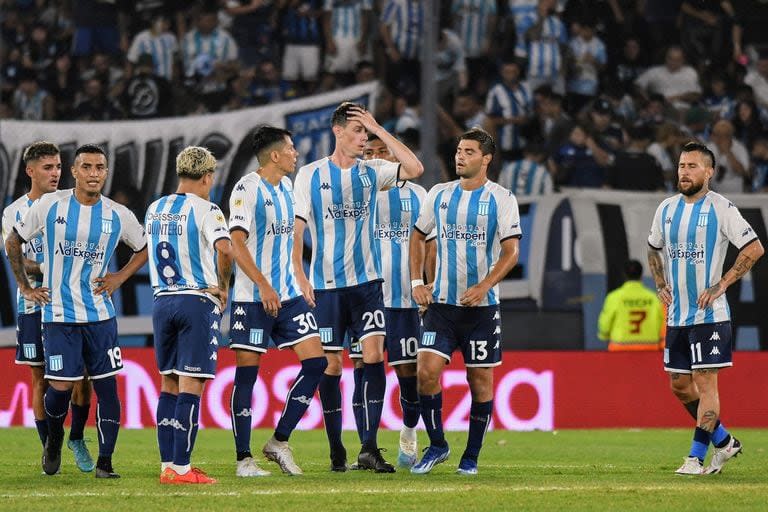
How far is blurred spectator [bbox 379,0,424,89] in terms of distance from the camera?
17.2 metres

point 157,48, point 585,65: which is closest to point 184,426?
point 157,48

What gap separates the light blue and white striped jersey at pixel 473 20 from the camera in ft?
57.9

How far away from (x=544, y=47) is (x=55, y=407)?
10218 mm

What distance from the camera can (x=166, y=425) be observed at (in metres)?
8.34

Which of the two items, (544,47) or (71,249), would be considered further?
(544,47)

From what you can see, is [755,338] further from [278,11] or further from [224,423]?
[278,11]

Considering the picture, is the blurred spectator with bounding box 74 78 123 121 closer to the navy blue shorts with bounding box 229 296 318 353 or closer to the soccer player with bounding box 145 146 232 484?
the navy blue shorts with bounding box 229 296 318 353

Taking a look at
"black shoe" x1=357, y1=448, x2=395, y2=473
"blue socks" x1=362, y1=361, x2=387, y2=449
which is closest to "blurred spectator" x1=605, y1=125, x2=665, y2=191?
"blue socks" x1=362, y1=361, x2=387, y2=449

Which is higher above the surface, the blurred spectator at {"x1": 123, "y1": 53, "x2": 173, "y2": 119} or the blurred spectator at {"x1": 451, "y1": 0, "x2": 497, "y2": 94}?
the blurred spectator at {"x1": 451, "y1": 0, "x2": 497, "y2": 94}

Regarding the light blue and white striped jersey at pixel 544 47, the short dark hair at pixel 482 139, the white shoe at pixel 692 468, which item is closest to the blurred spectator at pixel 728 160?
the light blue and white striped jersey at pixel 544 47

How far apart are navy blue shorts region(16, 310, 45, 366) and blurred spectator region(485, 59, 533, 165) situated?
8173mm

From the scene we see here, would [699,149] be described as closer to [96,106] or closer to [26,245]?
[26,245]

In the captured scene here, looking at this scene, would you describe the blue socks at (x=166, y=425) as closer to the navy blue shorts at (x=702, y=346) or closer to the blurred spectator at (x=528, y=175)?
the navy blue shorts at (x=702, y=346)

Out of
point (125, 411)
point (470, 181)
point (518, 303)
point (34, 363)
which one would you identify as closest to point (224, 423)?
point (125, 411)
